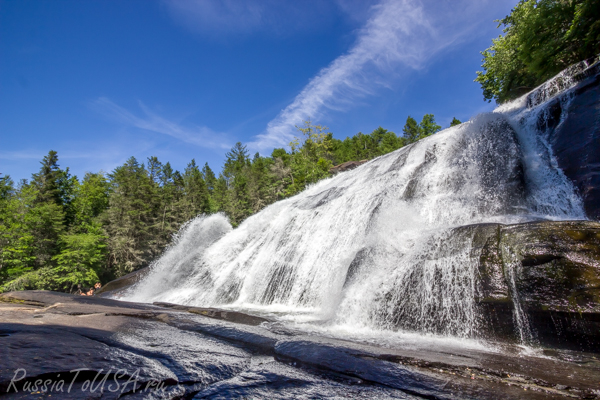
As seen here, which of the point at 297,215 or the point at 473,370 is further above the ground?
the point at 297,215

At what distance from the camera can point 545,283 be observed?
14.5ft

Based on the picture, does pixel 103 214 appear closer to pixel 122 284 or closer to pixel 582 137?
pixel 122 284

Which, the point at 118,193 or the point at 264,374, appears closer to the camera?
the point at 264,374

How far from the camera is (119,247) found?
30.3 metres

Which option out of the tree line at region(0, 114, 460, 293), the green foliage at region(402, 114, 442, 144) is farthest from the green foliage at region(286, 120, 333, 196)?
the green foliage at region(402, 114, 442, 144)

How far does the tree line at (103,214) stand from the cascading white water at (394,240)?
16.4m

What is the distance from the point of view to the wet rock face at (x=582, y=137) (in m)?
7.35

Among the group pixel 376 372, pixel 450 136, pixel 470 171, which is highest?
pixel 450 136

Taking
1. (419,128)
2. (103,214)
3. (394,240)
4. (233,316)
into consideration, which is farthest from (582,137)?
(419,128)

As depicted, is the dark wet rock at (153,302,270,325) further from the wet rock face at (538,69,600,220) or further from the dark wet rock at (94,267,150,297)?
the dark wet rock at (94,267,150,297)

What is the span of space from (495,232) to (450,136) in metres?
7.97

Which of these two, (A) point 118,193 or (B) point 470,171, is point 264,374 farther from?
(A) point 118,193

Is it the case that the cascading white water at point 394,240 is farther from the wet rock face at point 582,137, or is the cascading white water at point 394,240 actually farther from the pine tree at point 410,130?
the pine tree at point 410,130

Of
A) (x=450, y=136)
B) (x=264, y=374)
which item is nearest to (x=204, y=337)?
(x=264, y=374)
